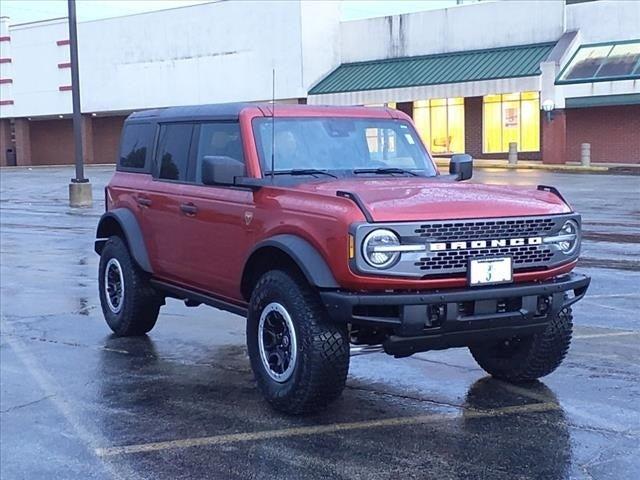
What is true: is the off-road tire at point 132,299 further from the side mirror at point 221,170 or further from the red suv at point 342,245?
the side mirror at point 221,170

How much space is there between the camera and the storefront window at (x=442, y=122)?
1703 inches

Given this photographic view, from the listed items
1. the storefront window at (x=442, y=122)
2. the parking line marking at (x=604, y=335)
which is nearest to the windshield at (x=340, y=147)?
the parking line marking at (x=604, y=335)

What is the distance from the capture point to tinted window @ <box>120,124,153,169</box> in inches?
326

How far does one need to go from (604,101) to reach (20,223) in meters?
23.4

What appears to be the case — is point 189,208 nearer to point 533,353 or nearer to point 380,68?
point 533,353

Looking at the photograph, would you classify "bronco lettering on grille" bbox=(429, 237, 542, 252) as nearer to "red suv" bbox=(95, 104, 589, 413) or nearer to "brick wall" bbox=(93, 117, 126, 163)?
"red suv" bbox=(95, 104, 589, 413)

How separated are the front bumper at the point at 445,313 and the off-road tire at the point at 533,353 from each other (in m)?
0.53

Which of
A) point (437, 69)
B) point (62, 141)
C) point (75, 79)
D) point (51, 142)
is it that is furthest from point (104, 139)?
point (75, 79)

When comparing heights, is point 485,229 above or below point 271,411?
above

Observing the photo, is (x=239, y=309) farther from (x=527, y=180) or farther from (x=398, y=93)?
(x=398, y=93)

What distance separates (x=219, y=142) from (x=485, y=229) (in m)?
2.45

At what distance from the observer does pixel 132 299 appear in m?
8.30

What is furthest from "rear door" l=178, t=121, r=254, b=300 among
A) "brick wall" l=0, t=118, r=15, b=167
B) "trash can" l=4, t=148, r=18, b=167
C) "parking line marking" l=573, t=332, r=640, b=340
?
"brick wall" l=0, t=118, r=15, b=167

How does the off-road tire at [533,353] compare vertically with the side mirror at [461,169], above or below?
below
